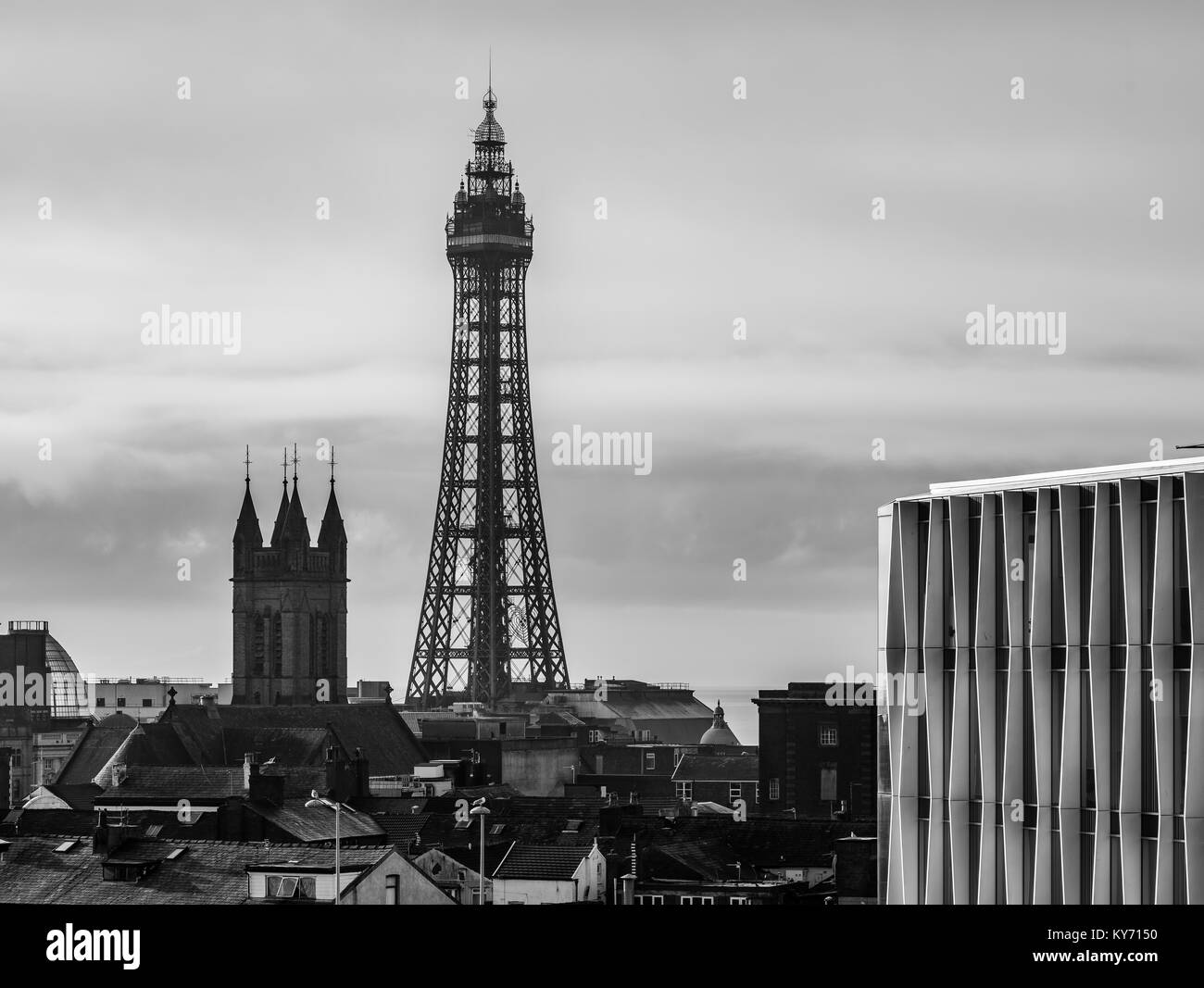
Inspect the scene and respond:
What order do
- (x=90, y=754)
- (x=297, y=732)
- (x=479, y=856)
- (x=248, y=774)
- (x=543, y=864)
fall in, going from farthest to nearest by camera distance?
(x=297, y=732) < (x=90, y=754) < (x=248, y=774) < (x=479, y=856) < (x=543, y=864)

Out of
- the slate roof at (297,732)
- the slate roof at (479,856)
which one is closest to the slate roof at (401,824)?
the slate roof at (479,856)

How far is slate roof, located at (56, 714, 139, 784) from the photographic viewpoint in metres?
130

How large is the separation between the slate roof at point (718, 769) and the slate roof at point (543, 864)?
65819 millimetres

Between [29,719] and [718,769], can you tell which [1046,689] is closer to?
[718,769]

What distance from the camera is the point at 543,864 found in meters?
68.3

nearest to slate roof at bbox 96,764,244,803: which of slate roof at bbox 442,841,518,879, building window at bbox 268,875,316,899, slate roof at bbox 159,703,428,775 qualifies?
slate roof at bbox 159,703,428,775

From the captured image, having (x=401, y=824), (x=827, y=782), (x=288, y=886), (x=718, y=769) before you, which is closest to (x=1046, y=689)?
(x=288, y=886)

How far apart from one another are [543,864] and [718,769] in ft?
236

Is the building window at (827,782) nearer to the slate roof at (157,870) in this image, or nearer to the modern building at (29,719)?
the slate roof at (157,870)

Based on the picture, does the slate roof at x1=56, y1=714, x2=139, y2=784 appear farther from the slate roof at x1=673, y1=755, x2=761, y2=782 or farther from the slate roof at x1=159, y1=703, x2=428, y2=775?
the slate roof at x1=673, y1=755, x2=761, y2=782

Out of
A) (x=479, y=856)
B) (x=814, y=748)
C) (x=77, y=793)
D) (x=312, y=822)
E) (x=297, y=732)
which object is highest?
(x=814, y=748)

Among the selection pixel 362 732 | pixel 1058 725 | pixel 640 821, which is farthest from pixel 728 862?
pixel 362 732

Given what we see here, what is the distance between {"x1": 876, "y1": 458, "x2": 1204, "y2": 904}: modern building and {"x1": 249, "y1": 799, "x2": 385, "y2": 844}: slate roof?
33888 mm
